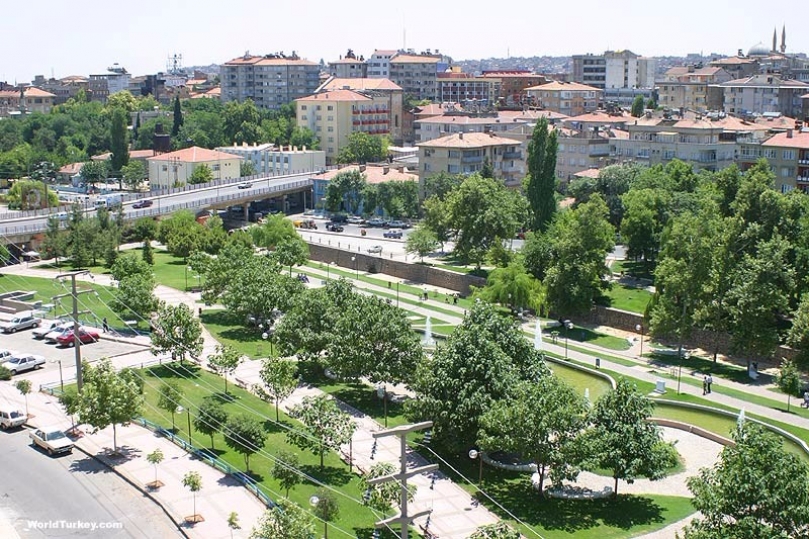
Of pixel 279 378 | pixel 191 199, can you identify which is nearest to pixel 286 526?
pixel 279 378

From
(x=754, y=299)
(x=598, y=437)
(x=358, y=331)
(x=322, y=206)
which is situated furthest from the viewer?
(x=322, y=206)

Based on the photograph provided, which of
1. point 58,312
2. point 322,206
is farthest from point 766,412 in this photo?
point 322,206

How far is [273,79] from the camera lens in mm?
175750

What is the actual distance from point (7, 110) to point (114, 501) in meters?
173

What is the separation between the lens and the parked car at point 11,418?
39.6 meters

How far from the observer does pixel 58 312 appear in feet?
189

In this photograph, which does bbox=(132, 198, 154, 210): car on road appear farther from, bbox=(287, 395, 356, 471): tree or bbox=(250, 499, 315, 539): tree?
bbox=(250, 499, 315, 539): tree

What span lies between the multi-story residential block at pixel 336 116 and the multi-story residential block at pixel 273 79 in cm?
3767

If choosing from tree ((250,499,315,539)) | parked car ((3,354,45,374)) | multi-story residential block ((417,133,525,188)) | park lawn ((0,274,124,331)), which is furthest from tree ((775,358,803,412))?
multi-story residential block ((417,133,525,188))

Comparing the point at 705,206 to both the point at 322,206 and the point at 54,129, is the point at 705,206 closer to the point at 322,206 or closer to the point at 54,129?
the point at 322,206

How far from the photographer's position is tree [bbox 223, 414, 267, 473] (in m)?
36.8

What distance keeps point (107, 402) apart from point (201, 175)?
7640 centimetres

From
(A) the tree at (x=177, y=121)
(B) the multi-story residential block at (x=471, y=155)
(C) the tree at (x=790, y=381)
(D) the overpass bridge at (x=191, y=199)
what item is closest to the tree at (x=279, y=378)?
(C) the tree at (x=790, y=381)

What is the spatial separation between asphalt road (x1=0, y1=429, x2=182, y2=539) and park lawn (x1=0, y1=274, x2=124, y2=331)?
18556 mm
